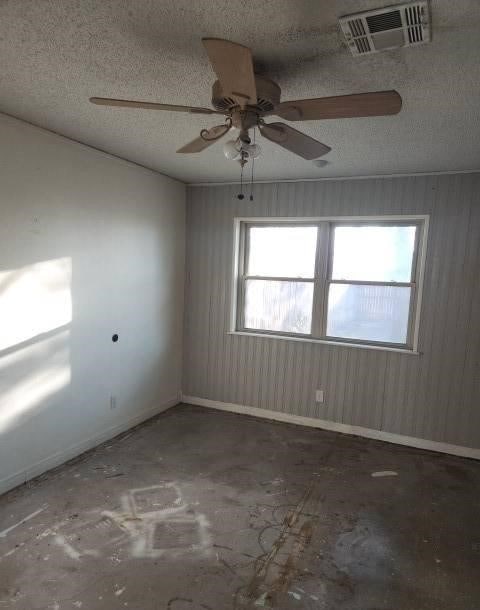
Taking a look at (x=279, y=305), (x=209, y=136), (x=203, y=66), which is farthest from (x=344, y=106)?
(x=279, y=305)

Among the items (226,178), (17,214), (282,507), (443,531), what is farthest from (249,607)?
(226,178)

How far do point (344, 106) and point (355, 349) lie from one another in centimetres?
272

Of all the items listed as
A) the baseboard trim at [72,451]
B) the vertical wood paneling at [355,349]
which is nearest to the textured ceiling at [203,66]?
the vertical wood paneling at [355,349]

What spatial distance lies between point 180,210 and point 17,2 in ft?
9.72

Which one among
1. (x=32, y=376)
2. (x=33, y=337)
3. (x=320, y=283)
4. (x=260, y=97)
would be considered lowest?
(x=32, y=376)

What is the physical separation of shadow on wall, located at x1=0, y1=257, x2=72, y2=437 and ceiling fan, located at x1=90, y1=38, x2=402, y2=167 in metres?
1.63

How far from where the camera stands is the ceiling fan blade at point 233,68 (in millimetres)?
1248

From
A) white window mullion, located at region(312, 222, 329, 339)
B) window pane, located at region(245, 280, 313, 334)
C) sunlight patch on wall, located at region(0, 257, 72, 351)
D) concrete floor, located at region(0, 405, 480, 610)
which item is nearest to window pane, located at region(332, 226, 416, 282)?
white window mullion, located at region(312, 222, 329, 339)

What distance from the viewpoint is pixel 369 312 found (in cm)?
393

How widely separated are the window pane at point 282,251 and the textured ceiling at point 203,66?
1.28 m

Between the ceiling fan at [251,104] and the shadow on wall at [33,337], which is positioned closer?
the ceiling fan at [251,104]

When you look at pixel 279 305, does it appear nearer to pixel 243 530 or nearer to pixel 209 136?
pixel 243 530

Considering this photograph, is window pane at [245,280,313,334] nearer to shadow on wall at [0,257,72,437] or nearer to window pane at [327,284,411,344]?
window pane at [327,284,411,344]

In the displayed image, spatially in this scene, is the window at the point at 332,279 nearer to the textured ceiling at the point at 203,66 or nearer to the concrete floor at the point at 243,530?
the textured ceiling at the point at 203,66
